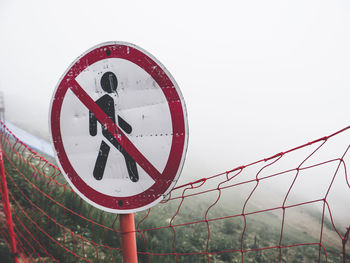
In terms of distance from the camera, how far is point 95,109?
41.6 inches

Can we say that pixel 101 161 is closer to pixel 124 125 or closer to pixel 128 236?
pixel 124 125

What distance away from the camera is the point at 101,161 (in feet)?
3.51

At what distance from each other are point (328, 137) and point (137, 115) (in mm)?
814

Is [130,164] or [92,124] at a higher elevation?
[92,124]

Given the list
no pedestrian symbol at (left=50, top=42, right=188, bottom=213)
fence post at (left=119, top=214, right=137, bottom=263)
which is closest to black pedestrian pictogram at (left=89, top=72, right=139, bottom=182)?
no pedestrian symbol at (left=50, top=42, right=188, bottom=213)

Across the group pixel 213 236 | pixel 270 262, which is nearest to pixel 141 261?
pixel 213 236

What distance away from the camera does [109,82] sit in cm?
104

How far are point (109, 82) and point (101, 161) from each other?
36cm

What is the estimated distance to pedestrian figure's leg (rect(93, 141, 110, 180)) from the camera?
1.05m

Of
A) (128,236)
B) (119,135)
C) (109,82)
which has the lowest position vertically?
(128,236)

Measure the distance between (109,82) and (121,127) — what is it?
21 cm

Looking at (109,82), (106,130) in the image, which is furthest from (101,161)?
(109,82)

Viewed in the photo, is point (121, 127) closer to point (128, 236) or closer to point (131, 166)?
point (131, 166)

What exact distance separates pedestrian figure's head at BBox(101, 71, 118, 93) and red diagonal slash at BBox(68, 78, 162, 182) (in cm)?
9
